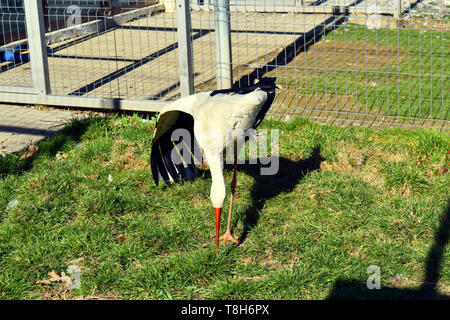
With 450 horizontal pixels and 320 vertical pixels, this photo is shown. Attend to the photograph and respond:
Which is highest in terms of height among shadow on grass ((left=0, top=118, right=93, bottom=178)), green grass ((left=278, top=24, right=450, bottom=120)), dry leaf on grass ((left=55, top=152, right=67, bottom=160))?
green grass ((left=278, top=24, right=450, bottom=120))

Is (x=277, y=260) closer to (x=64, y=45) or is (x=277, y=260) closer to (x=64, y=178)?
(x=64, y=178)

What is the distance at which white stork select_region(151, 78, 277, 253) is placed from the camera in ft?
16.3

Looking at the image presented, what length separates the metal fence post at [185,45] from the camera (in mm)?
7473

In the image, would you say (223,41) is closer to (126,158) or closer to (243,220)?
(126,158)

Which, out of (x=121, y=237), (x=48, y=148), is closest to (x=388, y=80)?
(x=48, y=148)

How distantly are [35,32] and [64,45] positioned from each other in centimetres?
305

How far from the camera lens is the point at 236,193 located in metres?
6.23

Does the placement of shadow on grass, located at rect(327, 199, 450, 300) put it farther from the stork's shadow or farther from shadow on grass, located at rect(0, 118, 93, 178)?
shadow on grass, located at rect(0, 118, 93, 178)

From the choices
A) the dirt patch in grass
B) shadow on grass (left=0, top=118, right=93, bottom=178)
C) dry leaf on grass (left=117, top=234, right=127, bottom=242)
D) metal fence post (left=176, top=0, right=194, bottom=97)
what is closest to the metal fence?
metal fence post (left=176, top=0, right=194, bottom=97)

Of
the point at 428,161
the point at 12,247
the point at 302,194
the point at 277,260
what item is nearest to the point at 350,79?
the point at 428,161

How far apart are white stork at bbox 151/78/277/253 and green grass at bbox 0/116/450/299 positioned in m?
0.27

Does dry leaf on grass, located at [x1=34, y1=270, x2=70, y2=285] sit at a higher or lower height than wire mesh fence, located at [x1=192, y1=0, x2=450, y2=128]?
A: lower

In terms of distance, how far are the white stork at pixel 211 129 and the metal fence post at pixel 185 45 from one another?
1590mm

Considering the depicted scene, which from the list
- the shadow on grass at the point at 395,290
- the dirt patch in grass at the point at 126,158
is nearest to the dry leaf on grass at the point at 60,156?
the dirt patch in grass at the point at 126,158
